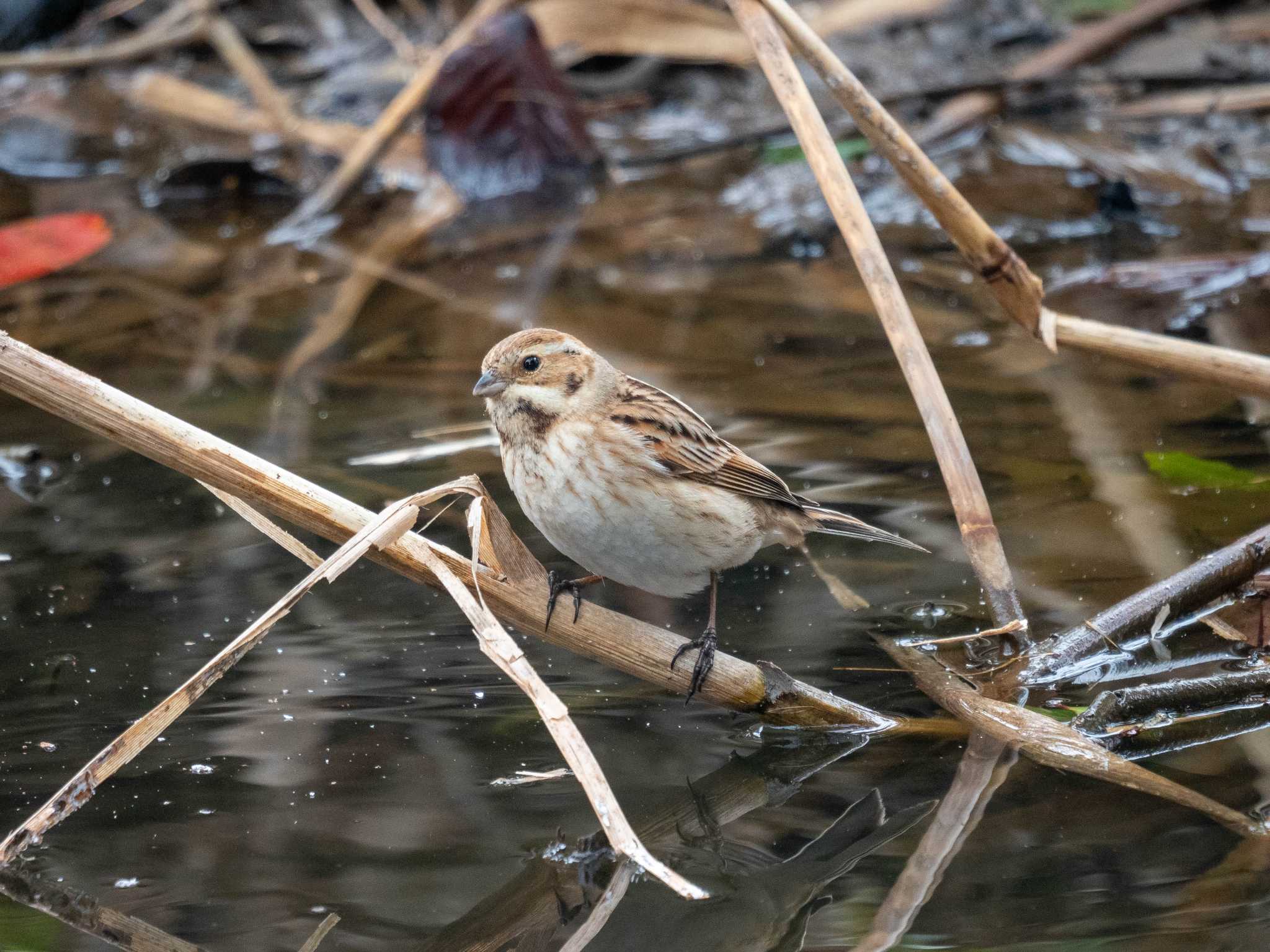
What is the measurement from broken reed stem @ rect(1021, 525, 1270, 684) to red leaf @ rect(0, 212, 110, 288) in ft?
21.3

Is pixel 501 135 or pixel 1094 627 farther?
pixel 501 135

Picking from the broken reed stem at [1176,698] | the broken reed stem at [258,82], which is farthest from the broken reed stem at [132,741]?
the broken reed stem at [258,82]

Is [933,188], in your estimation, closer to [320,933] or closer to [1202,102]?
[320,933]

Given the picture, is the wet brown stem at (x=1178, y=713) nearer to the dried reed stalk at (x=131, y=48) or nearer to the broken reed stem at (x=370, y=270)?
the broken reed stem at (x=370, y=270)

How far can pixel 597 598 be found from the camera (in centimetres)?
503

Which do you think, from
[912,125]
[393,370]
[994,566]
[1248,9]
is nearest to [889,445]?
[994,566]

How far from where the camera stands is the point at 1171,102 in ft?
31.9

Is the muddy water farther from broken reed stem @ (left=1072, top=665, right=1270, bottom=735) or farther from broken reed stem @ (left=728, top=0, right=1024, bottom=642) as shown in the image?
broken reed stem @ (left=728, top=0, right=1024, bottom=642)

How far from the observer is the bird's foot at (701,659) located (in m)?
3.89

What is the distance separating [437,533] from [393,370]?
1.84m

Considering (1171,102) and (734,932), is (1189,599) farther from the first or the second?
(1171,102)

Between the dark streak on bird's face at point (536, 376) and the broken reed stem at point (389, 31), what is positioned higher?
the broken reed stem at point (389, 31)

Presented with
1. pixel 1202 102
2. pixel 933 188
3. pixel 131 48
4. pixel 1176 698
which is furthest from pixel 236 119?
pixel 1176 698

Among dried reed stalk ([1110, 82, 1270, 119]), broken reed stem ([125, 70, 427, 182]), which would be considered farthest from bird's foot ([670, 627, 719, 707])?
dried reed stalk ([1110, 82, 1270, 119])
